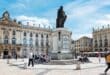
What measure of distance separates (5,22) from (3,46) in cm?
868

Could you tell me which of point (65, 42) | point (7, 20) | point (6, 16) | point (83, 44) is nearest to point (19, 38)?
point (7, 20)

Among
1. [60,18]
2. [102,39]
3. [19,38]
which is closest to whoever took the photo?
[60,18]

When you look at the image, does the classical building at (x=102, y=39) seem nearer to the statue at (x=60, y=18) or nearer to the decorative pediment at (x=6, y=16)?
the decorative pediment at (x=6, y=16)

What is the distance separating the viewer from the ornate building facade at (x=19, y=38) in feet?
256

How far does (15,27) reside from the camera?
81.2 meters

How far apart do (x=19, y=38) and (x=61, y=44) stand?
193ft

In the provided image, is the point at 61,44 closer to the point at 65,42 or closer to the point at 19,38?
the point at 65,42

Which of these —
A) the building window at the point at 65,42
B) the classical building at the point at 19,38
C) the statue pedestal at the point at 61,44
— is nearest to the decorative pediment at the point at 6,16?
the classical building at the point at 19,38

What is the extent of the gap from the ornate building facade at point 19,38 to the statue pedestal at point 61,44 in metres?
50.8

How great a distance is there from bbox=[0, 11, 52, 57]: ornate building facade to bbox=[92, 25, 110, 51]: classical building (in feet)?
81.2

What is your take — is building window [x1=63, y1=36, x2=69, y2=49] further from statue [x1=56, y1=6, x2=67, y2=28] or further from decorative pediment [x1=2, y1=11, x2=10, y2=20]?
decorative pediment [x1=2, y1=11, x2=10, y2=20]

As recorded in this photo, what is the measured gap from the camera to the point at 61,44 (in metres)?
25.5

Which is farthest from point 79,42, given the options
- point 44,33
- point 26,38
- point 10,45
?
point 10,45

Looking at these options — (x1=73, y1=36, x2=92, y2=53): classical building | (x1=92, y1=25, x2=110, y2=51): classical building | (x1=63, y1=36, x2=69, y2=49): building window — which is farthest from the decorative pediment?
(x1=63, y1=36, x2=69, y2=49): building window
